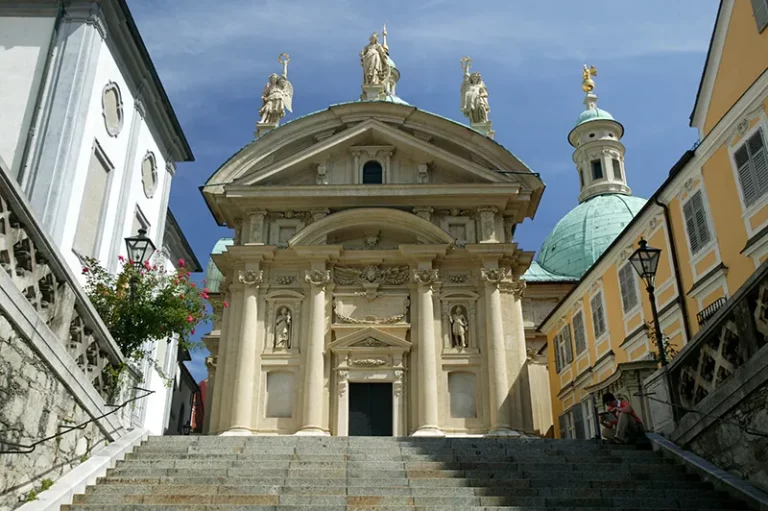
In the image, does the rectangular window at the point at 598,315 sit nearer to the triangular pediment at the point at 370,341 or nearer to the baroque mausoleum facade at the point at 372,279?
the baroque mausoleum facade at the point at 372,279

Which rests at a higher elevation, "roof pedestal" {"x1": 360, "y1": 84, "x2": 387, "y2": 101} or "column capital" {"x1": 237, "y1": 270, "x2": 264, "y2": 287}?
"roof pedestal" {"x1": 360, "y1": 84, "x2": 387, "y2": 101}

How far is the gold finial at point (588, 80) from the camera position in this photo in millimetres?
57531

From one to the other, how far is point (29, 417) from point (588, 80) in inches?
2187

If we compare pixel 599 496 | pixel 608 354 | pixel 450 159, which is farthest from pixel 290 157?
pixel 599 496

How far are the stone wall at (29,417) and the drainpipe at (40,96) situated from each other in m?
7.74

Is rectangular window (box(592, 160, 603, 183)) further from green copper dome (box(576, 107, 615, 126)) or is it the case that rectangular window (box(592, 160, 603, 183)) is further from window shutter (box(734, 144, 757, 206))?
window shutter (box(734, 144, 757, 206))

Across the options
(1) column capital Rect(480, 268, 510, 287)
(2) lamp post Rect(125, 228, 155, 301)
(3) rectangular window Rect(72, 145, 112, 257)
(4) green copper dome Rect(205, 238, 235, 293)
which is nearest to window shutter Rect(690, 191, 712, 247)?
(1) column capital Rect(480, 268, 510, 287)

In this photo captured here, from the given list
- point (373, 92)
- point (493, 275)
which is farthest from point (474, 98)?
point (493, 275)

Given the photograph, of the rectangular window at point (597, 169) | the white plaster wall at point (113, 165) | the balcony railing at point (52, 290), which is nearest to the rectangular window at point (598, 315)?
the white plaster wall at point (113, 165)

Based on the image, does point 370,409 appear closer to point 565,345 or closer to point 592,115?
point 565,345

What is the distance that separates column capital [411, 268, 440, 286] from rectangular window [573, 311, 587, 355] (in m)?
10.3

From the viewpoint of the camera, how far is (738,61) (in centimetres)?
2044

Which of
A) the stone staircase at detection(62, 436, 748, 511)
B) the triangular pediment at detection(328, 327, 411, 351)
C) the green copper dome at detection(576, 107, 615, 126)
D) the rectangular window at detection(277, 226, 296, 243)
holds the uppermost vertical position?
the green copper dome at detection(576, 107, 615, 126)

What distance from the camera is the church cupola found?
51.3 metres
